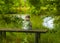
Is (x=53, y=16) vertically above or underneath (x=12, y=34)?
above

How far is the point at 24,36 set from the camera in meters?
5.41

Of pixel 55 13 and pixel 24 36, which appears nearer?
pixel 24 36

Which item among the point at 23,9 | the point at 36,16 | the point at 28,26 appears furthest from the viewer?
the point at 23,9

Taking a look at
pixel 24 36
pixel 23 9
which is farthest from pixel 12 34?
pixel 23 9

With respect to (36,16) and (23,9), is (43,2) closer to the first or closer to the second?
(36,16)

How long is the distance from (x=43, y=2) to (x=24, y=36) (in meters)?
1.27

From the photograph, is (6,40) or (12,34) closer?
(6,40)

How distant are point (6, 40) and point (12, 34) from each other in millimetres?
478

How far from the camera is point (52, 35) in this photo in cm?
542

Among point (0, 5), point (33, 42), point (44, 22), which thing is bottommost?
point (33, 42)

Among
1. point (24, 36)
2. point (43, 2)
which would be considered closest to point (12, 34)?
point (24, 36)

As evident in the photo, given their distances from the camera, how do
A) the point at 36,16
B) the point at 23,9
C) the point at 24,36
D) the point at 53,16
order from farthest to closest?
1. the point at 23,9
2. the point at 36,16
3. the point at 53,16
4. the point at 24,36

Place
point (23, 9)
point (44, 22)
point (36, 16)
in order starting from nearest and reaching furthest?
point (44, 22)
point (36, 16)
point (23, 9)

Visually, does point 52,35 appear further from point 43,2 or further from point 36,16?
point 36,16
